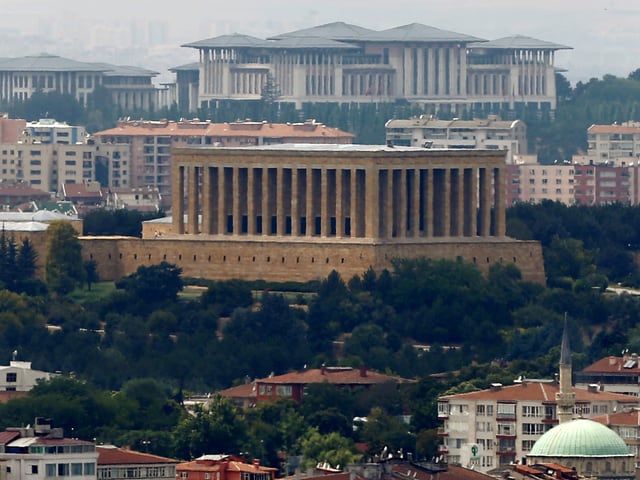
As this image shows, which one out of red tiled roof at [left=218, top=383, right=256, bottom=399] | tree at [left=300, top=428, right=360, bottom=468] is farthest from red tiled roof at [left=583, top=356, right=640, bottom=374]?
tree at [left=300, top=428, right=360, bottom=468]

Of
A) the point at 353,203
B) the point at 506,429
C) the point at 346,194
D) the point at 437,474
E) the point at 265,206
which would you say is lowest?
the point at 506,429

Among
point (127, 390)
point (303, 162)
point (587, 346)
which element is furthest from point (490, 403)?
point (303, 162)

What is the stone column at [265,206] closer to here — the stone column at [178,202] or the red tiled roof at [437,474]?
the stone column at [178,202]

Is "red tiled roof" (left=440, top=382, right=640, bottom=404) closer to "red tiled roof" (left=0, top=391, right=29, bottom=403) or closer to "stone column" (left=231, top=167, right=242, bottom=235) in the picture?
"red tiled roof" (left=0, top=391, right=29, bottom=403)

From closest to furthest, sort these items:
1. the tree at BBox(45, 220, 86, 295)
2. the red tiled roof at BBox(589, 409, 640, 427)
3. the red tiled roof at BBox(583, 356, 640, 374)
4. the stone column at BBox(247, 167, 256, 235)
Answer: the red tiled roof at BBox(589, 409, 640, 427)
the red tiled roof at BBox(583, 356, 640, 374)
the tree at BBox(45, 220, 86, 295)
the stone column at BBox(247, 167, 256, 235)

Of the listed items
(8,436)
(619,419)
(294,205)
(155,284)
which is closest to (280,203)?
(294,205)

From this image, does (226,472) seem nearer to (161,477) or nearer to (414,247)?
(161,477)

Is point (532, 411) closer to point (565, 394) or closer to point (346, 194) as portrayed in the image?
point (565, 394)
